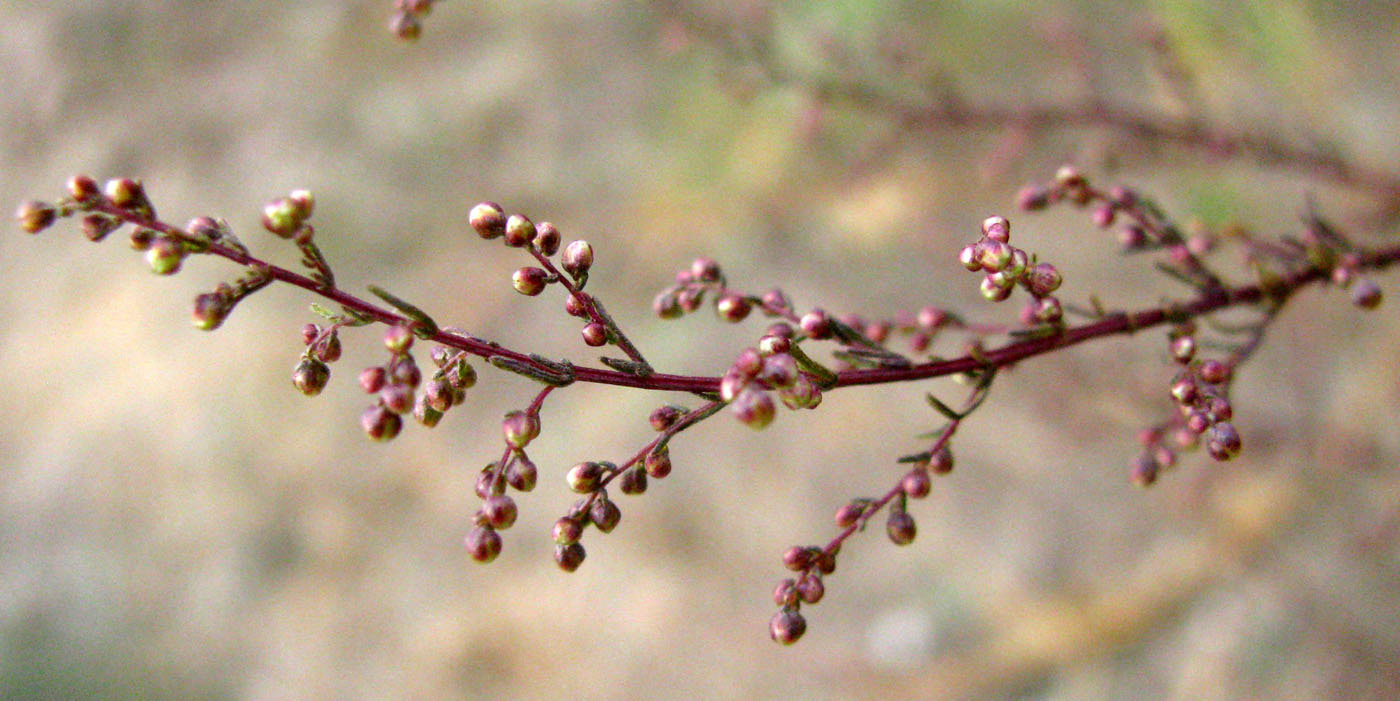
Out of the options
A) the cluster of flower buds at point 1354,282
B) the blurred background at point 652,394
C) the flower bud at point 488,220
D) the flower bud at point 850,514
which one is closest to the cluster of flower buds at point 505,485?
the flower bud at point 488,220

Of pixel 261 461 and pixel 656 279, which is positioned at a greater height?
pixel 656 279

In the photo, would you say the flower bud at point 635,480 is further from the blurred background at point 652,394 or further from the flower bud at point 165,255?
the blurred background at point 652,394

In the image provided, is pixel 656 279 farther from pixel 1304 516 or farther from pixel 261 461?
pixel 1304 516

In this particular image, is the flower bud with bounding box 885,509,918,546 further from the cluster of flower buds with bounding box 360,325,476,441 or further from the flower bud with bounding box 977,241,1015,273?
the cluster of flower buds with bounding box 360,325,476,441

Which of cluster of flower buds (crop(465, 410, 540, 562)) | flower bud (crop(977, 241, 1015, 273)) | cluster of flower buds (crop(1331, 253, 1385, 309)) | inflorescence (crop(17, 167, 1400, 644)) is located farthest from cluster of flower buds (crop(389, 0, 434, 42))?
cluster of flower buds (crop(1331, 253, 1385, 309))

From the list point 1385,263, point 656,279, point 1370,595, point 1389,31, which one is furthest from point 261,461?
point 1389,31

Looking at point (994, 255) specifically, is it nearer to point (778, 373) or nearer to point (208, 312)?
point (778, 373)
